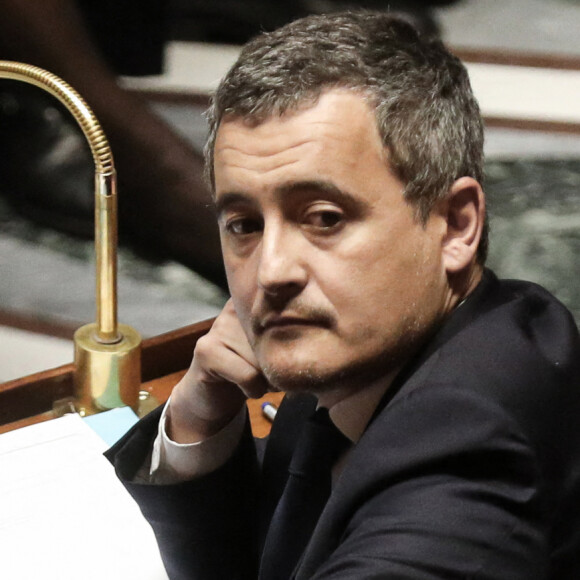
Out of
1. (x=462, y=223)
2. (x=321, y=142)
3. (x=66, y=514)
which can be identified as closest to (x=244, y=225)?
(x=321, y=142)

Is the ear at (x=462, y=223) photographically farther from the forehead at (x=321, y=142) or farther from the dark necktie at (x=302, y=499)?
the dark necktie at (x=302, y=499)

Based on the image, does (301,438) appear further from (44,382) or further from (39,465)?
(44,382)

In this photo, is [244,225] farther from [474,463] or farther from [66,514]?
[66,514]

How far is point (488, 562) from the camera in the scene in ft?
2.37

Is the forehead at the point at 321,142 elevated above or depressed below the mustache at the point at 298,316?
above

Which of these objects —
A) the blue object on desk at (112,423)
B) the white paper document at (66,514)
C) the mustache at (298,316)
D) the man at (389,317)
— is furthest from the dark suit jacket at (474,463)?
the blue object on desk at (112,423)

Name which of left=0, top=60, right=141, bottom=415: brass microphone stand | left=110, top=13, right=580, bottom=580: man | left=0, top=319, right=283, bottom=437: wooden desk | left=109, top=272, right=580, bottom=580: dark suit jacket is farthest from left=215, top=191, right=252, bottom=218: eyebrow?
left=0, top=319, right=283, bottom=437: wooden desk

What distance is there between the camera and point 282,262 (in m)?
0.91

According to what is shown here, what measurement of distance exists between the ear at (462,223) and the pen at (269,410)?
2.12 feet

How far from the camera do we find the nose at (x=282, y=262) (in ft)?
2.95

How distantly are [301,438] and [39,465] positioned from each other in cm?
44

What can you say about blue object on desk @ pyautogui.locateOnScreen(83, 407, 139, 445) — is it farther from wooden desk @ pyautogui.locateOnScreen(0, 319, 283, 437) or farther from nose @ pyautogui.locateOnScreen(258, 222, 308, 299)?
nose @ pyautogui.locateOnScreen(258, 222, 308, 299)

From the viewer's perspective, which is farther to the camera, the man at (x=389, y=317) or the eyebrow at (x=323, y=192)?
the eyebrow at (x=323, y=192)

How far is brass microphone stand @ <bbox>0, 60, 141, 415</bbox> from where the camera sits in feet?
4.62
